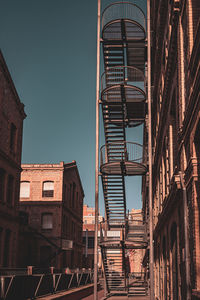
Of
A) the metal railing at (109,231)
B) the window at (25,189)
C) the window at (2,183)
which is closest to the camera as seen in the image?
the metal railing at (109,231)

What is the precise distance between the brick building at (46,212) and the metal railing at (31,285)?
1743cm

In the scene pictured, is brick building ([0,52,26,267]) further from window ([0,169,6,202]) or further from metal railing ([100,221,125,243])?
metal railing ([100,221,125,243])

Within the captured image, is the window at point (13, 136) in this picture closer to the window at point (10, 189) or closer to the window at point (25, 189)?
the window at point (10, 189)

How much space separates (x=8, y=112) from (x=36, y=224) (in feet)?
62.6

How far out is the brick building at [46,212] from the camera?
143 ft

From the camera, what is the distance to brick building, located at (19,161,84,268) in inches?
1719

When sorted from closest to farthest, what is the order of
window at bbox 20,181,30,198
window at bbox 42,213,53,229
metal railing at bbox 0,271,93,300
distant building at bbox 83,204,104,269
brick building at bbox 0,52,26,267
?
1. metal railing at bbox 0,271,93,300
2. brick building at bbox 0,52,26,267
3. window at bbox 42,213,53,229
4. window at bbox 20,181,30,198
5. distant building at bbox 83,204,104,269

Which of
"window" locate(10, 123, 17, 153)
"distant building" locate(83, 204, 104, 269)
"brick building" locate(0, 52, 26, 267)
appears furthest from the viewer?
"distant building" locate(83, 204, 104, 269)

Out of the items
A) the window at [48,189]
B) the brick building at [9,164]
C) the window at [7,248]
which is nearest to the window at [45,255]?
the window at [48,189]

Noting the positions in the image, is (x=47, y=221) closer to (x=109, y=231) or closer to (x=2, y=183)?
(x=2, y=183)

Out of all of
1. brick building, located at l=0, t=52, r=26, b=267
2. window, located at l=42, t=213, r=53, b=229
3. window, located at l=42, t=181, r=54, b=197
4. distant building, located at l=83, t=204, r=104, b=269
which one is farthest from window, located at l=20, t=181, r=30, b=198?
brick building, located at l=0, t=52, r=26, b=267

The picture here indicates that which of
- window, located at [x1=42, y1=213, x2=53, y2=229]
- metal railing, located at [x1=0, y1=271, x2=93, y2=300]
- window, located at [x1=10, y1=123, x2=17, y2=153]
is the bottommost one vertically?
metal railing, located at [x1=0, y1=271, x2=93, y2=300]

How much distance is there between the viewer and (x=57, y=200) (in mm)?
46125

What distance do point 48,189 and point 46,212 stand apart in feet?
8.63
